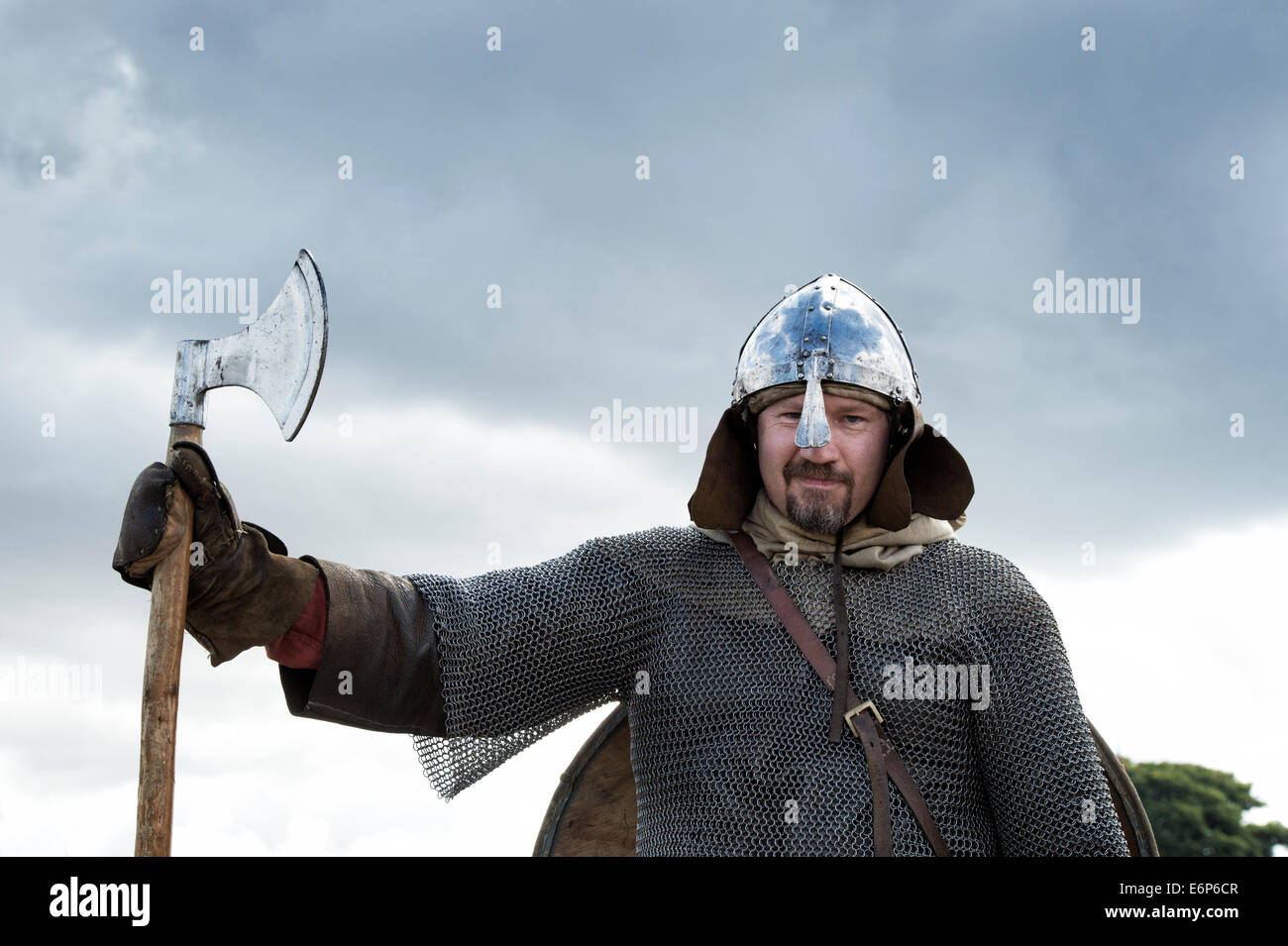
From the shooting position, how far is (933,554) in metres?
4.46

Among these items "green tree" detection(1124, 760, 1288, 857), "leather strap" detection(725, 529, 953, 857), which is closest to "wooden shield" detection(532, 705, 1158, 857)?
"leather strap" detection(725, 529, 953, 857)

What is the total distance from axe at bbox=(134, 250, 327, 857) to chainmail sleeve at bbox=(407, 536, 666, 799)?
900 millimetres

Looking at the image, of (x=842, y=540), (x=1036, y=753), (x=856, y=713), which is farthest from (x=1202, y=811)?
(x=856, y=713)

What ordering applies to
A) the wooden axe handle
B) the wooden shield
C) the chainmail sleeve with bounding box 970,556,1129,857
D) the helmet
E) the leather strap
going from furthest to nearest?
the wooden shield, the helmet, the chainmail sleeve with bounding box 970,556,1129,857, the leather strap, the wooden axe handle

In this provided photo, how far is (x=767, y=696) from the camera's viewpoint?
4148mm

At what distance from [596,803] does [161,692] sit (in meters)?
1.81

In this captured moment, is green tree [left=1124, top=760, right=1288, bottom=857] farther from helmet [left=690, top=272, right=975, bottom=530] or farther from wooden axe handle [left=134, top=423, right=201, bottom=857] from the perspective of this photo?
wooden axe handle [left=134, top=423, right=201, bottom=857]

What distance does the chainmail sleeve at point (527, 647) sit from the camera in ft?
13.8

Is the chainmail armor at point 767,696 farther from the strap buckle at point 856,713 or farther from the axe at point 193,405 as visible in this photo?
the axe at point 193,405

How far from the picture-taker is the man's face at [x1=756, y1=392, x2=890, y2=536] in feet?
13.9
